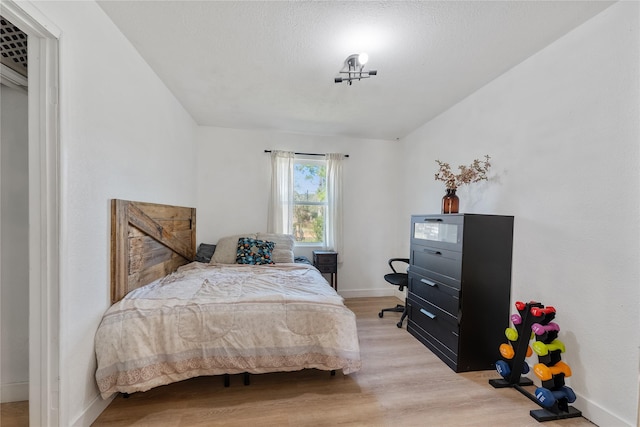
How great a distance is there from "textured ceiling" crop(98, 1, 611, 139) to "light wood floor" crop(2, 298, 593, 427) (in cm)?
250

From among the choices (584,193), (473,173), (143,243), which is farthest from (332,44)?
(143,243)

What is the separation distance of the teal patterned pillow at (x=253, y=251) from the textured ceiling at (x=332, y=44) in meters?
1.67

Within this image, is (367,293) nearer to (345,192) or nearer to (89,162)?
(345,192)

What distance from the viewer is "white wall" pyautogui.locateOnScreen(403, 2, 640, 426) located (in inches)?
57.1

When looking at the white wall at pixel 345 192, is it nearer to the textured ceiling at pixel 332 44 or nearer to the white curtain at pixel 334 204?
the white curtain at pixel 334 204

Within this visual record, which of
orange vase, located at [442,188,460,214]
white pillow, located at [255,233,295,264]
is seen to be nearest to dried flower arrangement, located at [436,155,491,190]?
orange vase, located at [442,188,460,214]

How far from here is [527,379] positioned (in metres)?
1.97

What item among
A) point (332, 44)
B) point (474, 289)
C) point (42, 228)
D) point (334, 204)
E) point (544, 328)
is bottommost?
point (544, 328)

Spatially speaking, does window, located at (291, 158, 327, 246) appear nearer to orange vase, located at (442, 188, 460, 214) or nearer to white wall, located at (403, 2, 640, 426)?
orange vase, located at (442, 188, 460, 214)

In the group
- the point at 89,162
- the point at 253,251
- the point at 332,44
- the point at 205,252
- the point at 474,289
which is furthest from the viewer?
the point at 205,252

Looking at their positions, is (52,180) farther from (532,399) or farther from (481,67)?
(532,399)

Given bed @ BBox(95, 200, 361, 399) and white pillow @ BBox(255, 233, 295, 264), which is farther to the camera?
white pillow @ BBox(255, 233, 295, 264)

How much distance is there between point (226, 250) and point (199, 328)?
1.65 meters

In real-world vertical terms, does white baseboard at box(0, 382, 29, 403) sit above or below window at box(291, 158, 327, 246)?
below
